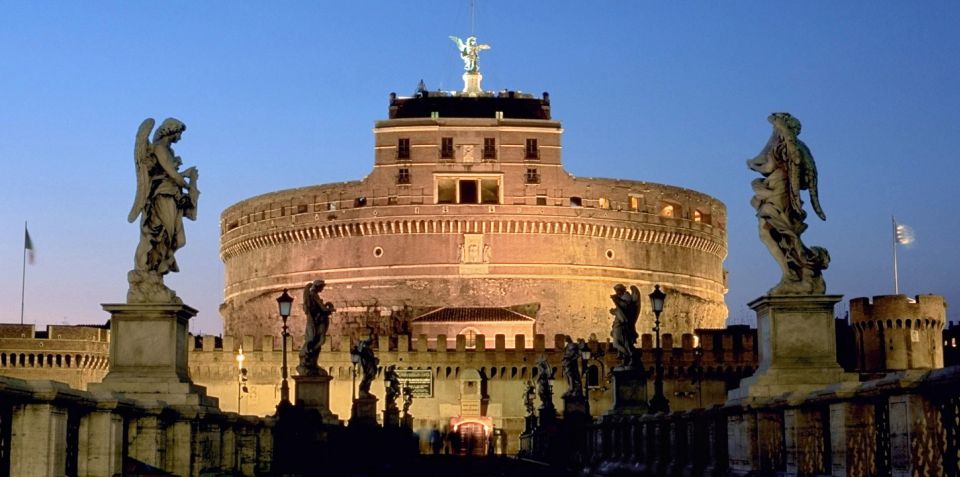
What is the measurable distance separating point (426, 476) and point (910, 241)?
6720cm

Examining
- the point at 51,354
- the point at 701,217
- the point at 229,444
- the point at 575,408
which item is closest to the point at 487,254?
Result: the point at 701,217

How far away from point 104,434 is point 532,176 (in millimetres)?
85320

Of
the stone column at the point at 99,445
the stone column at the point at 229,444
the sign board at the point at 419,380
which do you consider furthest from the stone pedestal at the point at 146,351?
the sign board at the point at 419,380

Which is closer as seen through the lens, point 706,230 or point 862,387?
point 862,387

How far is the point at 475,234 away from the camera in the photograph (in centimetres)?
9738

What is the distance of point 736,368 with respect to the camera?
285 feet

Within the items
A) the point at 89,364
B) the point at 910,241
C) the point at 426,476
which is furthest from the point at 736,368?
the point at 426,476

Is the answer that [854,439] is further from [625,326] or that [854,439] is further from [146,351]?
[625,326]

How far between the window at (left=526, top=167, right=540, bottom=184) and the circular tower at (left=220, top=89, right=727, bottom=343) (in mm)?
62

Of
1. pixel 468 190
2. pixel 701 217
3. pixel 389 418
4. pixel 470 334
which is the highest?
pixel 468 190

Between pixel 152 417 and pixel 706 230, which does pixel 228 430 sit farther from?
pixel 706 230

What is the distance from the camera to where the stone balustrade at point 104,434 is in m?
11.2

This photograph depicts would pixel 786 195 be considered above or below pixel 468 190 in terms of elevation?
below

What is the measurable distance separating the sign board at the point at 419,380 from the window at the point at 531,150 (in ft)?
64.0
